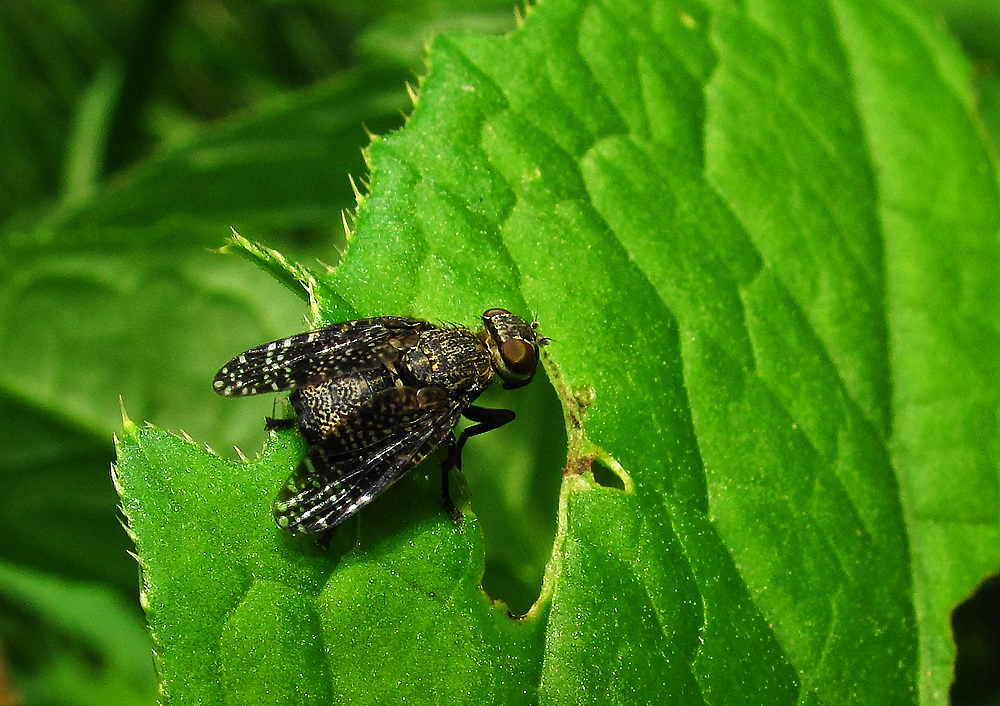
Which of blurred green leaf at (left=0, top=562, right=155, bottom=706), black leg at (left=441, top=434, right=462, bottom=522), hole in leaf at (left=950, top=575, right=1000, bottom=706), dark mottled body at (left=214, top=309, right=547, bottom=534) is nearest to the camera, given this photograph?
black leg at (left=441, top=434, right=462, bottom=522)

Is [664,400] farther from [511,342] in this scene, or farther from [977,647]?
[977,647]

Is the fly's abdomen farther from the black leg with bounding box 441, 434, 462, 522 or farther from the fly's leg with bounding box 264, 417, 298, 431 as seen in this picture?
the black leg with bounding box 441, 434, 462, 522

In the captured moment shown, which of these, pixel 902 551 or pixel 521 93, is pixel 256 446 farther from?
pixel 902 551

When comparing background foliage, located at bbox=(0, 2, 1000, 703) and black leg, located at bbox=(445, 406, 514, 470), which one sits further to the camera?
background foliage, located at bbox=(0, 2, 1000, 703)

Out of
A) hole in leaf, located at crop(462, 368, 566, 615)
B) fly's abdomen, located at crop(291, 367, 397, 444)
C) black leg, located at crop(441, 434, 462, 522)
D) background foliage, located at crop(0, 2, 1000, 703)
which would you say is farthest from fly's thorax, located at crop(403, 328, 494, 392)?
background foliage, located at crop(0, 2, 1000, 703)

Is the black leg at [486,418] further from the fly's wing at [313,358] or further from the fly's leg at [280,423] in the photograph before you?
the fly's leg at [280,423]

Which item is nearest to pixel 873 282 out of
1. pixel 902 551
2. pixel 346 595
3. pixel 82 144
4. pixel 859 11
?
pixel 902 551

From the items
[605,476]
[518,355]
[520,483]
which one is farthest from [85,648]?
[605,476]
